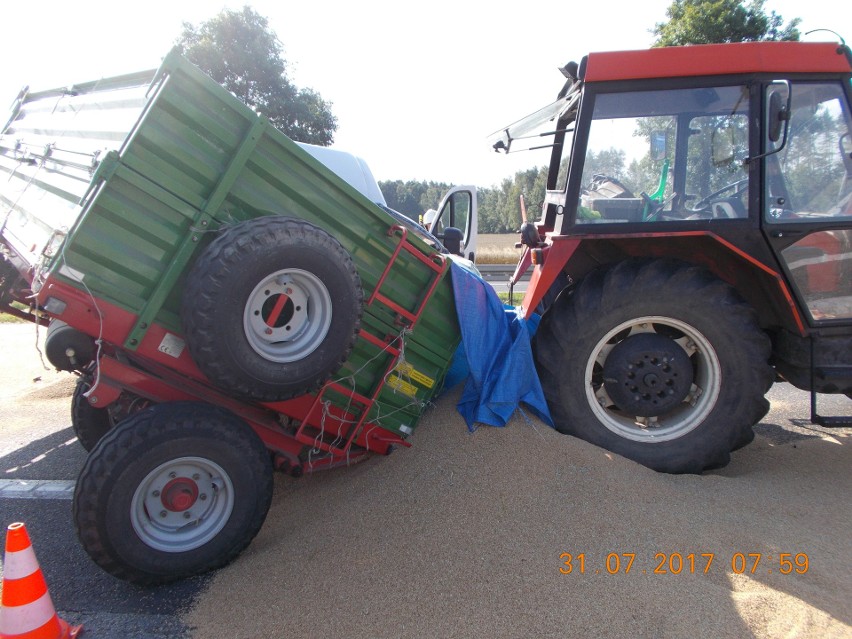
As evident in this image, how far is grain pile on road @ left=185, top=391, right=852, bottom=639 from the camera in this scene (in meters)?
2.41

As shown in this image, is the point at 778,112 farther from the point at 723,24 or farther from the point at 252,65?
the point at 252,65

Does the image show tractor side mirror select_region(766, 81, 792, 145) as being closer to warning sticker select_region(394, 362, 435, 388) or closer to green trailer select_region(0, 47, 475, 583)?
green trailer select_region(0, 47, 475, 583)

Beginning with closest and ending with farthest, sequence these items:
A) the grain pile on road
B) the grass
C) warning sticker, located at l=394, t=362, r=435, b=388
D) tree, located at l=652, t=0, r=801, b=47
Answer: the grain pile on road < warning sticker, located at l=394, t=362, r=435, b=388 < tree, located at l=652, t=0, r=801, b=47 < the grass

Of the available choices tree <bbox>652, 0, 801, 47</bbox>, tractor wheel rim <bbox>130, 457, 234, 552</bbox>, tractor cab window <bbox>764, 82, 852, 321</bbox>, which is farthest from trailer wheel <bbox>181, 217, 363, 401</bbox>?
tree <bbox>652, 0, 801, 47</bbox>

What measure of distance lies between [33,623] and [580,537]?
2482mm

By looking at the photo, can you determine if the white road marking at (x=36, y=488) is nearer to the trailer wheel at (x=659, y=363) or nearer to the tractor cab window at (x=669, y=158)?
the trailer wheel at (x=659, y=363)

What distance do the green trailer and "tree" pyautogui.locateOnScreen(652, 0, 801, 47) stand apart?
15.5 meters

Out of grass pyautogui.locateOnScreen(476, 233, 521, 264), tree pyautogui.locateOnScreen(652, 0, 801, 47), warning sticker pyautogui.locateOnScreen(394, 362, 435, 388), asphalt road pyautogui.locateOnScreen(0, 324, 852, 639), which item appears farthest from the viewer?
grass pyautogui.locateOnScreen(476, 233, 521, 264)

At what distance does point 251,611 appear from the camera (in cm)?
250

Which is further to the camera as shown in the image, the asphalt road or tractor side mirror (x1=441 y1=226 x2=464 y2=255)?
tractor side mirror (x1=441 y1=226 x2=464 y2=255)

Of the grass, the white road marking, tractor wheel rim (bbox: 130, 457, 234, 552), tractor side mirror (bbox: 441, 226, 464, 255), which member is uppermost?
the grass

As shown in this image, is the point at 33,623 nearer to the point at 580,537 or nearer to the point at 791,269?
the point at 580,537

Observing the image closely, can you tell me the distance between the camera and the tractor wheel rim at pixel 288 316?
9.23ft

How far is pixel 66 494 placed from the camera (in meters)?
3.71
